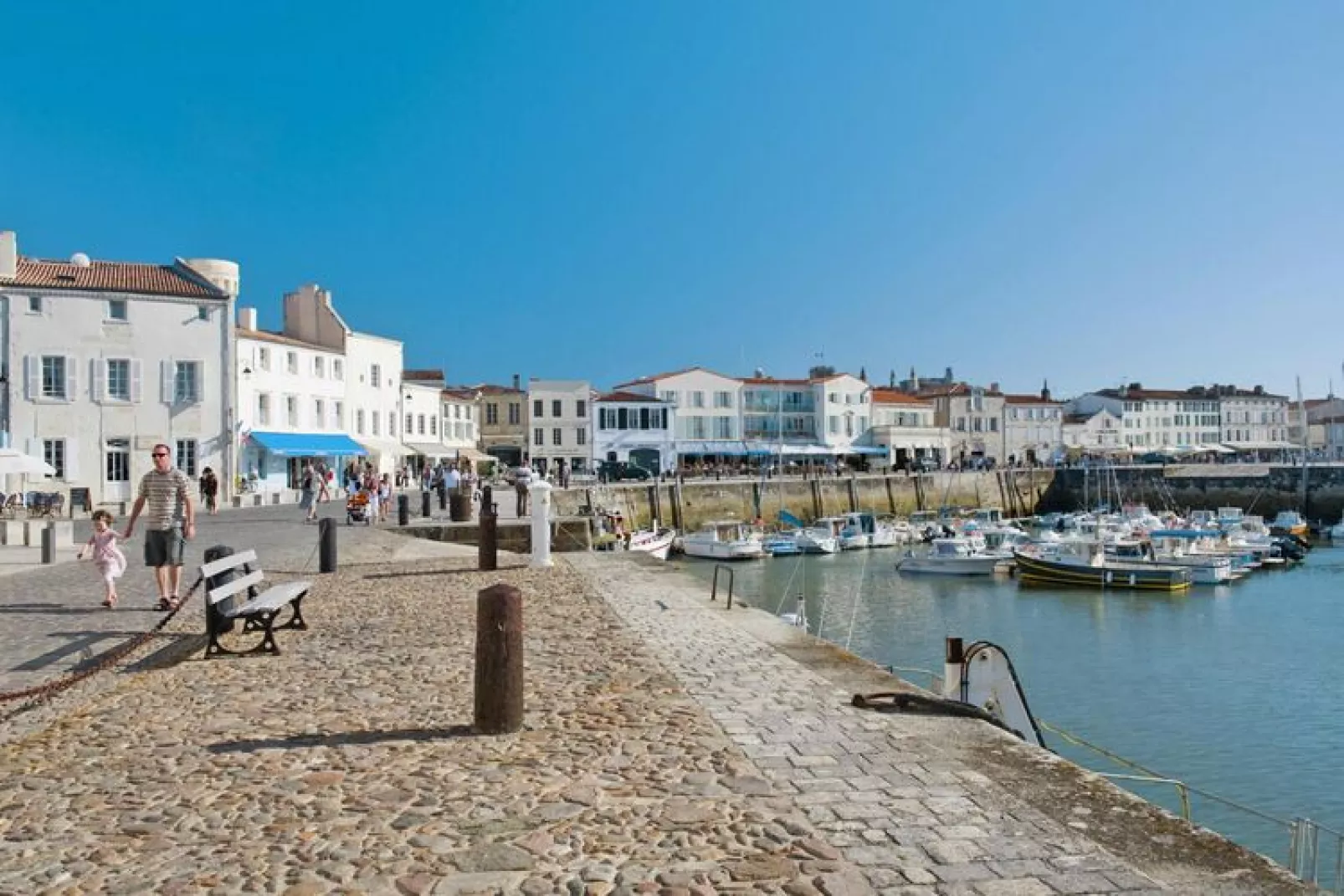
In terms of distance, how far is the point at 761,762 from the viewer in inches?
251

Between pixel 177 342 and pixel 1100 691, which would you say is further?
pixel 177 342

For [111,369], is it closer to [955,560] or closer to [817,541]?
[817,541]

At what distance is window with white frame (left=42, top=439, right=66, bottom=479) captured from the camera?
36.2m

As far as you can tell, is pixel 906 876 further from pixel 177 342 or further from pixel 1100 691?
pixel 177 342

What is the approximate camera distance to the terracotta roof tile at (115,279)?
36438 millimetres

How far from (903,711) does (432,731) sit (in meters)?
3.29

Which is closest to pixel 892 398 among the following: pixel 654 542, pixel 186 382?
pixel 654 542

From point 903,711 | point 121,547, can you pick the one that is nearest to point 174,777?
point 903,711

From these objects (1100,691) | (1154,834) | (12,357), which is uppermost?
(12,357)

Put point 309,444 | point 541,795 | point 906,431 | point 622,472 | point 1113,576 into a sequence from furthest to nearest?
1. point 906,431
2. point 622,472
3. point 309,444
4. point 1113,576
5. point 541,795

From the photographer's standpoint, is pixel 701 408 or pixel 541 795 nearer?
pixel 541 795

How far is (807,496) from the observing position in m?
66.0

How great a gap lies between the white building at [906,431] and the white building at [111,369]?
179 feet

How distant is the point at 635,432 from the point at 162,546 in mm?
62212
